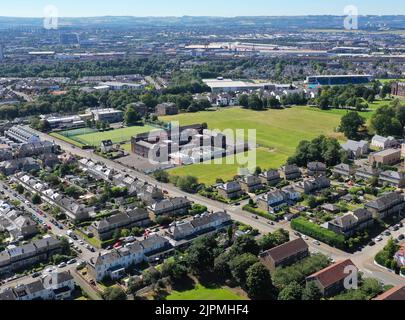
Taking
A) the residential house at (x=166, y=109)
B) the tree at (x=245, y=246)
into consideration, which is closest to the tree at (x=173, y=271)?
the tree at (x=245, y=246)

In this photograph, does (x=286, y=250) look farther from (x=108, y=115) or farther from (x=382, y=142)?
(x=108, y=115)

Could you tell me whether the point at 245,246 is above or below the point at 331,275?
above

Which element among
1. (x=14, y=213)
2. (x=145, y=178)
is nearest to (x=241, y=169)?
(x=145, y=178)

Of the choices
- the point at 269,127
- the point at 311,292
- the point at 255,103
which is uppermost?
the point at 255,103

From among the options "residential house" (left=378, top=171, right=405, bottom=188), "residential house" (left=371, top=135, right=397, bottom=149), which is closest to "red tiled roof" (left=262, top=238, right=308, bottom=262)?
"residential house" (left=378, top=171, right=405, bottom=188)

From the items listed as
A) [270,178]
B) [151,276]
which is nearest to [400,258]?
[151,276]

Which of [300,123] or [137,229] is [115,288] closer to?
[137,229]
